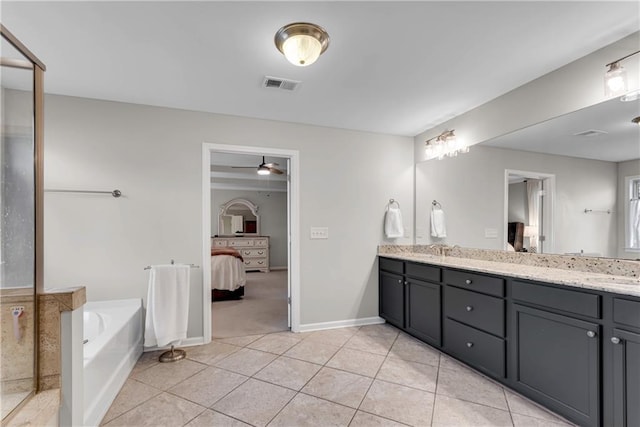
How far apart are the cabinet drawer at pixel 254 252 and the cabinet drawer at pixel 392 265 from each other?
4.95 metres

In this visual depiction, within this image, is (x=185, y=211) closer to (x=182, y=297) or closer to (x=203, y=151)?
(x=203, y=151)

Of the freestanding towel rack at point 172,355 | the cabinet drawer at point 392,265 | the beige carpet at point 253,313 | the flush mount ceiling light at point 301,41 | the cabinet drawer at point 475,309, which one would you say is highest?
the flush mount ceiling light at point 301,41

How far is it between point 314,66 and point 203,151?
1.54m

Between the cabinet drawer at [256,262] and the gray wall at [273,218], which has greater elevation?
the gray wall at [273,218]

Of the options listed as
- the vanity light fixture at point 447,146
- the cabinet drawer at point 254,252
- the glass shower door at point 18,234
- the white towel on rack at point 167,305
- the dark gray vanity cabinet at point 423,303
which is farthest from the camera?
the cabinet drawer at point 254,252

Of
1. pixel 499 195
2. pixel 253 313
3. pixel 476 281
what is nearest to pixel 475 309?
pixel 476 281

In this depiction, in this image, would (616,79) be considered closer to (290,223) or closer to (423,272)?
(423,272)

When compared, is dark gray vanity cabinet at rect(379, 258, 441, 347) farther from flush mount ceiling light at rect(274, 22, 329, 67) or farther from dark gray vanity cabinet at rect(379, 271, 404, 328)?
flush mount ceiling light at rect(274, 22, 329, 67)

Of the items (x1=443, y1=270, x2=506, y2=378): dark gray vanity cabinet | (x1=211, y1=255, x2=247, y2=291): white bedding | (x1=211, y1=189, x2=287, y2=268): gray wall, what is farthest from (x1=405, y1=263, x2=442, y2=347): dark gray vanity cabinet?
(x1=211, y1=189, x2=287, y2=268): gray wall

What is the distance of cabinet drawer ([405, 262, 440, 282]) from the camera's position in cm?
289

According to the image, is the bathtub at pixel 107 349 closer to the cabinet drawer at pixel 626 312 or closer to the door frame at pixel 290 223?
the door frame at pixel 290 223

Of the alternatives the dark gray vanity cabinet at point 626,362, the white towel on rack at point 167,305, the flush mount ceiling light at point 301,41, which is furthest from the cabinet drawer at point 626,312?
the white towel on rack at point 167,305

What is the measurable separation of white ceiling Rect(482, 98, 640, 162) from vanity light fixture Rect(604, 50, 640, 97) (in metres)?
0.07

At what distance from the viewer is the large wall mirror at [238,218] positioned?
316 inches
